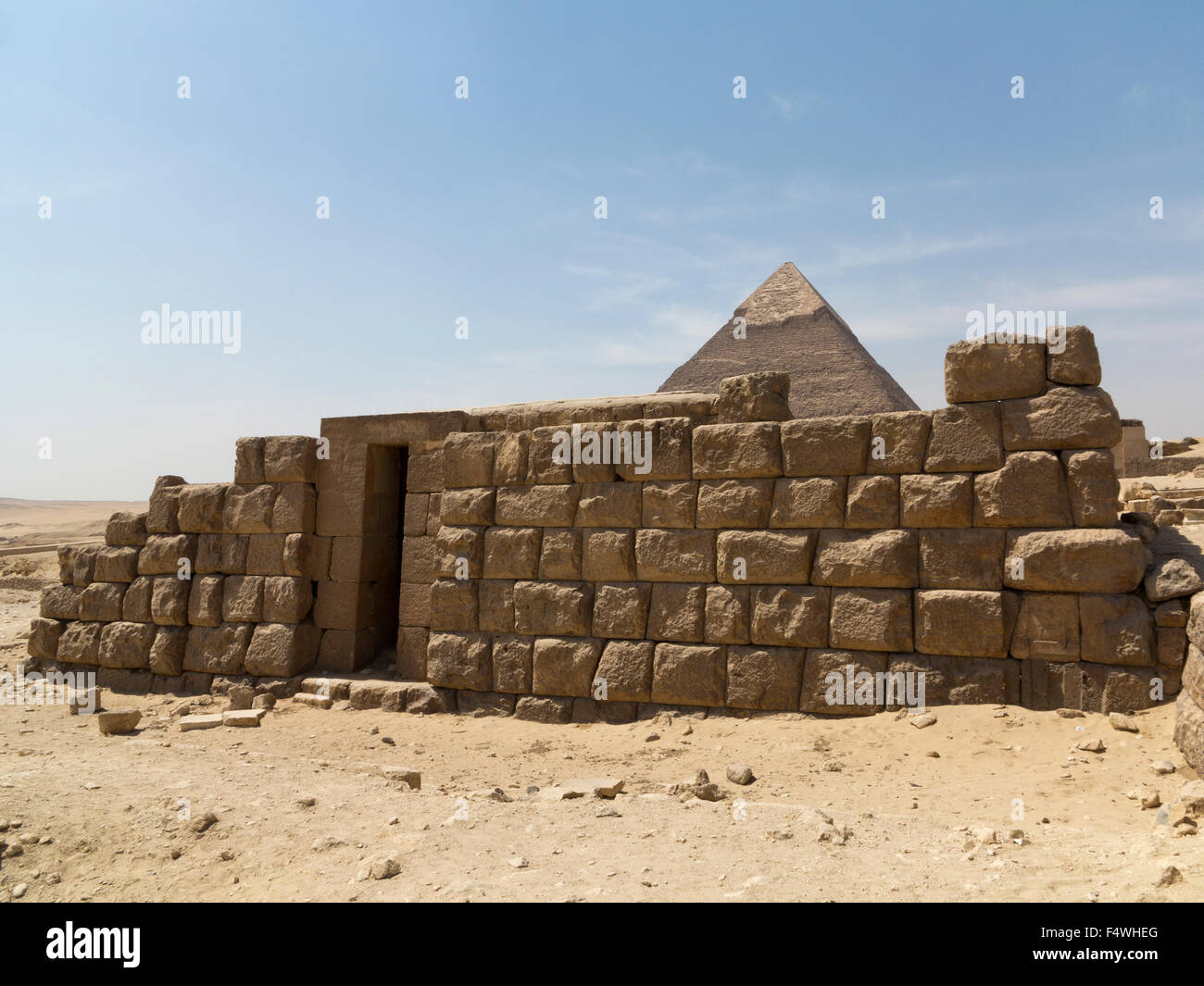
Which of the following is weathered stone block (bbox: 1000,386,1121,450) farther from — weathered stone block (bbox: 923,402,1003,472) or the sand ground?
the sand ground

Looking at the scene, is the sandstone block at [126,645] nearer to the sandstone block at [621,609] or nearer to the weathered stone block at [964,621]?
the sandstone block at [621,609]

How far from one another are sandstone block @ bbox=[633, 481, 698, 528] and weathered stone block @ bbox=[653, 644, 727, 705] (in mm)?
1140

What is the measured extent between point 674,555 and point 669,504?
478 mm

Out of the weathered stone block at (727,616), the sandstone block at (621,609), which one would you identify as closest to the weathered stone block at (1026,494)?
the weathered stone block at (727,616)

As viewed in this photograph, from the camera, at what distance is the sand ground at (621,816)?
3945 mm

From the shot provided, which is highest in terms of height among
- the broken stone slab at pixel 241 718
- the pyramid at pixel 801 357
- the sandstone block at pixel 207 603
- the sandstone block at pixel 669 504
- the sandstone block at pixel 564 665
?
the pyramid at pixel 801 357

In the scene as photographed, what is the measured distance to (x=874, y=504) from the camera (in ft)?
23.5

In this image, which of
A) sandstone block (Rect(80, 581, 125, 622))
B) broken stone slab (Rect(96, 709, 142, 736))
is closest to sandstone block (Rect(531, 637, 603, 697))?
broken stone slab (Rect(96, 709, 142, 736))

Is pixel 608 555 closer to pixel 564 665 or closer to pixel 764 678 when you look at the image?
pixel 564 665

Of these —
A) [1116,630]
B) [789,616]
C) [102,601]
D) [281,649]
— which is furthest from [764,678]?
[102,601]

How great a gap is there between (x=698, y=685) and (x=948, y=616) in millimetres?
2189

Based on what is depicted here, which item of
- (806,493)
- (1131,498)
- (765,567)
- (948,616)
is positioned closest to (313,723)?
(765,567)

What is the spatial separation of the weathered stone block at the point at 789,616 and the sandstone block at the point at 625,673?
1.05m

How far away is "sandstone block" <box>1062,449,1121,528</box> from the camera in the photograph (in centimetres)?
646
